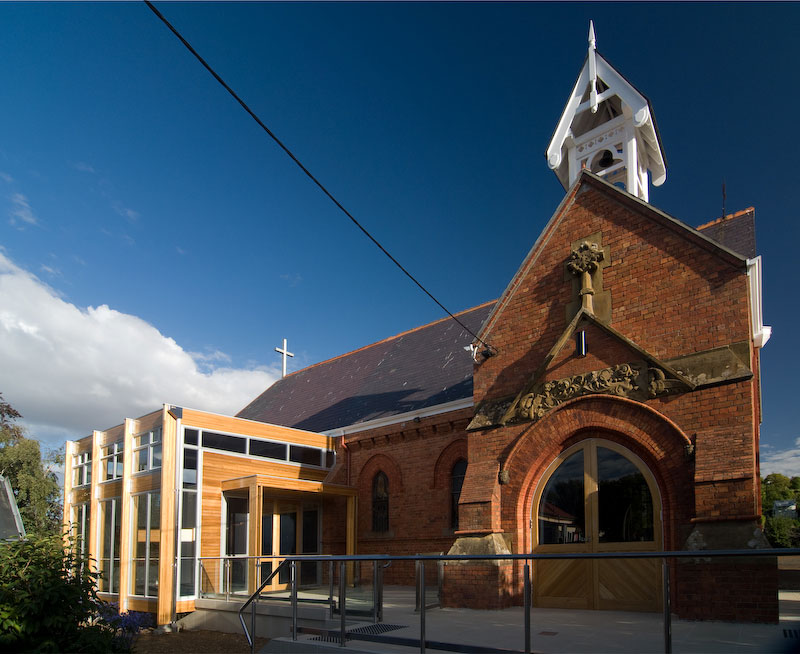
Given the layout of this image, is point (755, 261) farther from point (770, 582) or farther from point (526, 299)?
point (770, 582)

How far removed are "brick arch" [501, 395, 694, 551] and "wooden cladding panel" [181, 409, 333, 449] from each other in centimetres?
837

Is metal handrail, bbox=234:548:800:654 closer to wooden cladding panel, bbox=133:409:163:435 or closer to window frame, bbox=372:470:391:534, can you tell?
wooden cladding panel, bbox=133:409:163:435

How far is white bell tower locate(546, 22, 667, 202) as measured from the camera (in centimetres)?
1528

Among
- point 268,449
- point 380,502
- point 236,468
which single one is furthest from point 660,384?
point 268,449

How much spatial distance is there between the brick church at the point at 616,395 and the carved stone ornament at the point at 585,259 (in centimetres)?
4

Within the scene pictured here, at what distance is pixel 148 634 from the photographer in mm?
15461

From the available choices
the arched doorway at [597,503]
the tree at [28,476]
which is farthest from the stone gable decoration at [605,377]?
the tree at [28,476]

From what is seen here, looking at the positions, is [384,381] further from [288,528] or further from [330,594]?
[330,594]

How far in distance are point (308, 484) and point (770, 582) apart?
12.9m

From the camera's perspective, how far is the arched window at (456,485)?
1788 centimetres

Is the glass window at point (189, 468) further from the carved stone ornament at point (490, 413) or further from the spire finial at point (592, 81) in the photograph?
the spire finial at point (592, 81)

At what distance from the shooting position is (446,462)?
18453mm

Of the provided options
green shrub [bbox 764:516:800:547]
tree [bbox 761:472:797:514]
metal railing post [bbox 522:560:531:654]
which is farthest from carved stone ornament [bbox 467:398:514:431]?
tree [bbox 761:472:797:514]

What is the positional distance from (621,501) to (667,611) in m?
5.47
